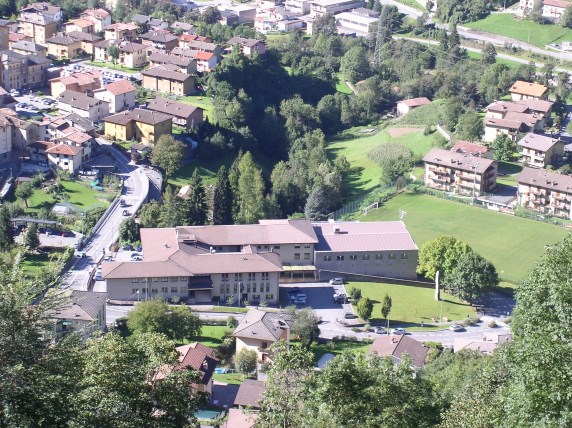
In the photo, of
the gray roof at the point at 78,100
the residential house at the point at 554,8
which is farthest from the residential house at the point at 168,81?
the residential house at the point at 554,8

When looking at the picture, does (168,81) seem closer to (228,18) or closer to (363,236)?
(228,18)

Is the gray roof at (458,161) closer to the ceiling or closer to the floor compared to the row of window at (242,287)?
closer to the ceiling

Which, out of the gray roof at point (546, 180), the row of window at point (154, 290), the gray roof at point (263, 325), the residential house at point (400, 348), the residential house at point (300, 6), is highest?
the residential house at point (400, 348)

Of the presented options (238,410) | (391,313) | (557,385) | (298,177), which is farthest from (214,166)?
(557,385)

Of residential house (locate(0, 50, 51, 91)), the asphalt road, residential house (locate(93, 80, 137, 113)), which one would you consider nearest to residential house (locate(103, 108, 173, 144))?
the asphalt road

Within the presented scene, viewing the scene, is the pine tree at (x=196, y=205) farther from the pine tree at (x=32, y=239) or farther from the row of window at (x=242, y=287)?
the pine tree at (x=32, y=239)

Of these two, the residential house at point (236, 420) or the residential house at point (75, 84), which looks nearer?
the residential house at point (236, 420)

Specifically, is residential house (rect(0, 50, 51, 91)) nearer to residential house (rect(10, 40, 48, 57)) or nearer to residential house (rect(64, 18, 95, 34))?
residential house (rect(10, 40, 48, 57))

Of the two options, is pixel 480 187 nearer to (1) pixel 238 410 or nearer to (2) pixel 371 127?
(2) pixel 371 127
